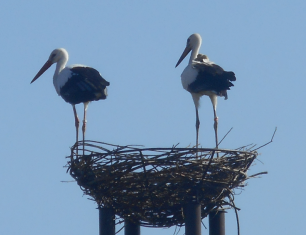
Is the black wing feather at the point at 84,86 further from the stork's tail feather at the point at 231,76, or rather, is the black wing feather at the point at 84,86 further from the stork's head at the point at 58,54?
the stork's tail feather at the point at 231,76

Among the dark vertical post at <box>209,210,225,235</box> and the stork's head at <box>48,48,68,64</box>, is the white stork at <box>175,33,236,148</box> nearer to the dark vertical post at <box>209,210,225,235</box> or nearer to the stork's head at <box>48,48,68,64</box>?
the stork's head at <box>48,48,68,64</box>

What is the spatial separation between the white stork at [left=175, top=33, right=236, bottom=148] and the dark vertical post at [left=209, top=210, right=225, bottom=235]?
2438 millimetres

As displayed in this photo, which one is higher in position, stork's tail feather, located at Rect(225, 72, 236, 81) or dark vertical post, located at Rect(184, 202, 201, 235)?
stork's tail feather, located at Rect(225, 72, 236, 81)

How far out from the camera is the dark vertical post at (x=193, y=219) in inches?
244

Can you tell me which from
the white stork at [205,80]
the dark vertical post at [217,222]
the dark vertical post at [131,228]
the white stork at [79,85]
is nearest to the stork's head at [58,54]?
the white stork at [79,85]

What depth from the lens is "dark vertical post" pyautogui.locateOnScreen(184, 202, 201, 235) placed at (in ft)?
20.3

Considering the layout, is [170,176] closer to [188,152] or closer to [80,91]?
[188,152]

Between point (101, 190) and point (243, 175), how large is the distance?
3.90 feet

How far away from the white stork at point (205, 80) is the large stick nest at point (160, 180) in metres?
2.25

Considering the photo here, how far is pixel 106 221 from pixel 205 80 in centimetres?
308

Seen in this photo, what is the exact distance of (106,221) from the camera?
21.4 feet

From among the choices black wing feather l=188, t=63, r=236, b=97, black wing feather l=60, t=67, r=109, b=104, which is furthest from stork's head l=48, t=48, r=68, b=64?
black wing feather l=188, t=63, r=236, b=97

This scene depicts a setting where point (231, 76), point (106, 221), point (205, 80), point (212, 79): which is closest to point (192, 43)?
point (205, 80)

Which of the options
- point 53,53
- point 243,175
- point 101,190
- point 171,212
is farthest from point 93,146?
point 53,53
